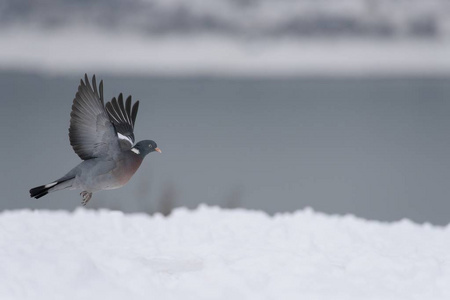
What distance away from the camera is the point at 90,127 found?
2.29m

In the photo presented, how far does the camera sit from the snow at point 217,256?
2.89 meters

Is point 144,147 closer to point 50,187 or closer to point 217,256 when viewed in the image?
point 50,187

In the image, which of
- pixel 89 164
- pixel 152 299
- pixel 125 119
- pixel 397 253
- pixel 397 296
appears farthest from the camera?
pixel 397 253

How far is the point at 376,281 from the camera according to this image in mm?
3283

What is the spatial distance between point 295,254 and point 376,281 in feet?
1.77

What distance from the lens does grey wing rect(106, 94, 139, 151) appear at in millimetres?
2554

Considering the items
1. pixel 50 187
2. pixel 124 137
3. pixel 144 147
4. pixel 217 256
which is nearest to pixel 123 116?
pixel 124 137

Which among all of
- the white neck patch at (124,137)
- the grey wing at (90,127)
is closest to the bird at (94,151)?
the grey wing at (90,127)

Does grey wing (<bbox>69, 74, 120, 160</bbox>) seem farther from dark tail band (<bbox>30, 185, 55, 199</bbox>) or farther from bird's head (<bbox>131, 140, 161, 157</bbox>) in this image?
dark tail band (<bbox>30, 185, 55, 199</bbox>)

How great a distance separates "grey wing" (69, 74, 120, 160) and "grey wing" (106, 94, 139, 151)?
21 cm

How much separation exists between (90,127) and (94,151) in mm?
104

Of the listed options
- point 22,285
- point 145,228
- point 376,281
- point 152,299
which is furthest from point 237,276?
point 145,228

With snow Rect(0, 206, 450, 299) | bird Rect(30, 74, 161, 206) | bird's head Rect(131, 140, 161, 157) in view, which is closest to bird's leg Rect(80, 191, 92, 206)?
bird Rect(30, 74, 161, 206)

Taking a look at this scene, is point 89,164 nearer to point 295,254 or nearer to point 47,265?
point 47,265
